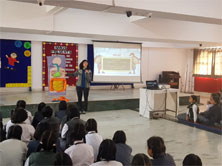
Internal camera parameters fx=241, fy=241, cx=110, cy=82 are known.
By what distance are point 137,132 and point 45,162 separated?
3.06 m

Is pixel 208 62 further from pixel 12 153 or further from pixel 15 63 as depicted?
pixel 12 153

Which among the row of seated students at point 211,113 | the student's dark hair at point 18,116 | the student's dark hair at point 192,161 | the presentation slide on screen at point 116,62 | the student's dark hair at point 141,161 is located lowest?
the row of seated students at point 211,113

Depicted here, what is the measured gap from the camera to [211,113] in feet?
17.0

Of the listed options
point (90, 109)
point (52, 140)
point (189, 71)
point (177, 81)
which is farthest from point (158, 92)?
point (189, 71)

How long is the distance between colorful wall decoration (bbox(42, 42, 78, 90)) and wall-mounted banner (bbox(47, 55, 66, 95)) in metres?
2.46

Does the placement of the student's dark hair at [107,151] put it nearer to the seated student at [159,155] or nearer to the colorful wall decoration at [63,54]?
the seated student at [159,155]

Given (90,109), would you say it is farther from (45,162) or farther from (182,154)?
(45,162)

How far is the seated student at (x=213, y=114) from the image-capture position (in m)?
5.02

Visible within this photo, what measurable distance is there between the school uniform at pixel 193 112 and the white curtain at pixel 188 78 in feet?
19.7

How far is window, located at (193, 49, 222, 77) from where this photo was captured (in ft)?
33.4

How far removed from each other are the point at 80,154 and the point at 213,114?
3757mm

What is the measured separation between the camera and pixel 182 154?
12.1 ft

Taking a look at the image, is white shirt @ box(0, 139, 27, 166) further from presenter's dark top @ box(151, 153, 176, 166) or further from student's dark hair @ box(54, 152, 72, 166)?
presenter's dark top @ box(151, 153, 176, 166)

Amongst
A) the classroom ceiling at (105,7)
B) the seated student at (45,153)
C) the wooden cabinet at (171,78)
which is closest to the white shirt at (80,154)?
the seated student at (45,153)
